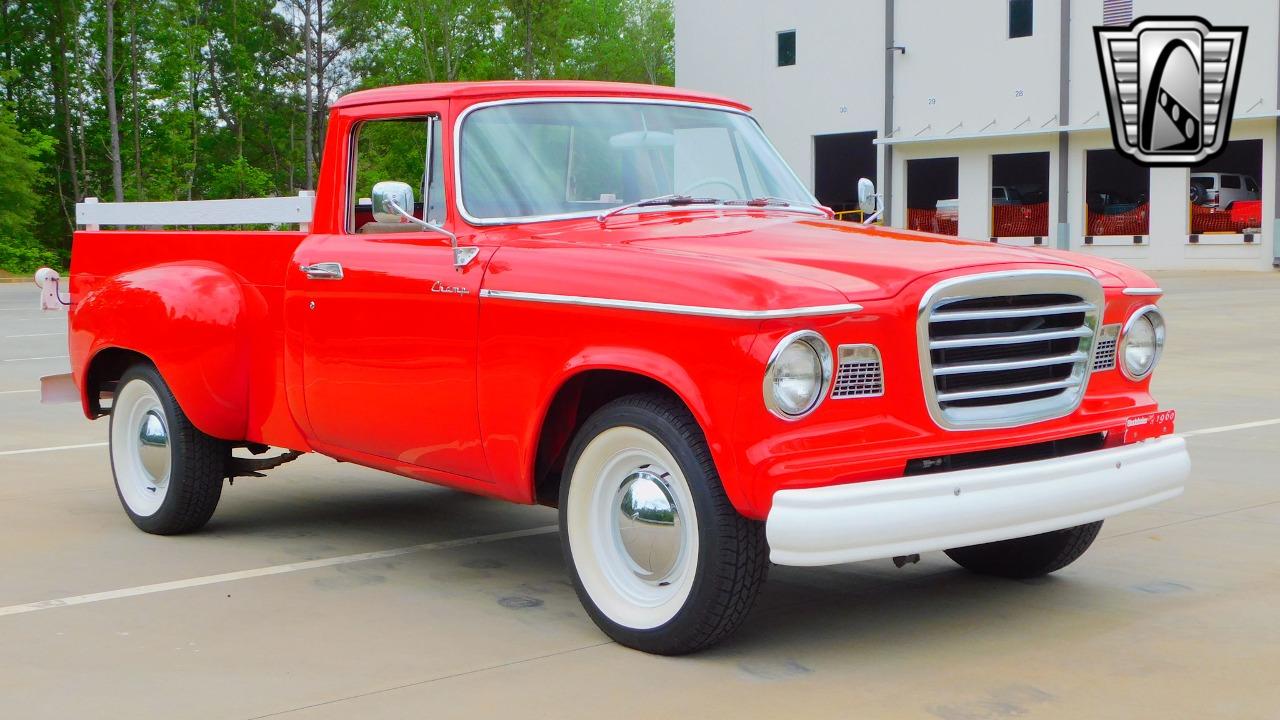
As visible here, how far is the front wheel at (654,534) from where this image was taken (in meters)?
4.34

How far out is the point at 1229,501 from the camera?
7102 mm

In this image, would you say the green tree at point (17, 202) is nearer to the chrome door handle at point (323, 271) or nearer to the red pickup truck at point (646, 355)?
the red pickup truck at point (646, 355)

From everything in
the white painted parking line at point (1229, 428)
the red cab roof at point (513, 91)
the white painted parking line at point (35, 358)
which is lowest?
the white painted parking line at point (1229, 428)

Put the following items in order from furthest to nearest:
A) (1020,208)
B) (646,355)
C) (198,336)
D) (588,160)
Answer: (1020,208), (198,336), (588,160), (646,355)

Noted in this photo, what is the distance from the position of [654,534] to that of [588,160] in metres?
1.70

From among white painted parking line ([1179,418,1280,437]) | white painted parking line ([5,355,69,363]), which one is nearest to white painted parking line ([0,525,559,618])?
white painted parking line ([1179,418,1280,437])

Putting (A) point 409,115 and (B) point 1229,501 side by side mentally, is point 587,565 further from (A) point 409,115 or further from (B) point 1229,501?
(B) point 1229,501

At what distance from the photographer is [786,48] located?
4531 centimetres

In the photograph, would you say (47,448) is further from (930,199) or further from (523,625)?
(930,199)

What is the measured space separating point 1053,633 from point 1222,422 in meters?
5.62

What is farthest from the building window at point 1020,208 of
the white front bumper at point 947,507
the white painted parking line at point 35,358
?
the white front bumper at point 947,507

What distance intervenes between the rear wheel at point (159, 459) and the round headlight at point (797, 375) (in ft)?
10.8

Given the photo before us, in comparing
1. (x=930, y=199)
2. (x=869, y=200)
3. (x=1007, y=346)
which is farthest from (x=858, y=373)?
(x=930, y=199)

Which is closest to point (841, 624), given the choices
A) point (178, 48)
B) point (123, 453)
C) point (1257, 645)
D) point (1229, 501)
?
point (1257, 645)
